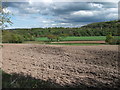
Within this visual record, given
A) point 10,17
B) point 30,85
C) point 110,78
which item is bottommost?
point 110,78

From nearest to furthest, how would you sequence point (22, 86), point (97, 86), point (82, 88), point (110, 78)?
point (22, 86)
point (82, 88)
point (97, 86)
point (110, 78)

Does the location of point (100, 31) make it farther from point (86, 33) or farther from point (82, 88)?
point (82, 88)

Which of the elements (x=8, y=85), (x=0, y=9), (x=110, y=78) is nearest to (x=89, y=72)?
(x=110, y=78)

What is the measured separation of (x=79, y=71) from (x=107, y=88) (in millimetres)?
1910

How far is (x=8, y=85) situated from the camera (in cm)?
360

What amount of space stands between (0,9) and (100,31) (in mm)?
37935

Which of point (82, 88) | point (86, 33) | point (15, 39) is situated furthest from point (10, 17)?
point (86, 33)

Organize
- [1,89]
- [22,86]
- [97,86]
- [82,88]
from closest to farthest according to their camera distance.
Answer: [1,89] → [22,86] → [82,88] → [97,86]

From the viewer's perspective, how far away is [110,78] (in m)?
5.27

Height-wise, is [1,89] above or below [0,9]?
below

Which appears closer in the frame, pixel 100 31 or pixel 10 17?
pixel 10 17

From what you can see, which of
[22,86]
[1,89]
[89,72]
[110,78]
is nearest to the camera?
[1,89]

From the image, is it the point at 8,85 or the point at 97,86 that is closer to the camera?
the point at 8,85

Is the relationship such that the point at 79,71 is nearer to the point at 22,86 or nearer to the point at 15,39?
the point at 22,86
